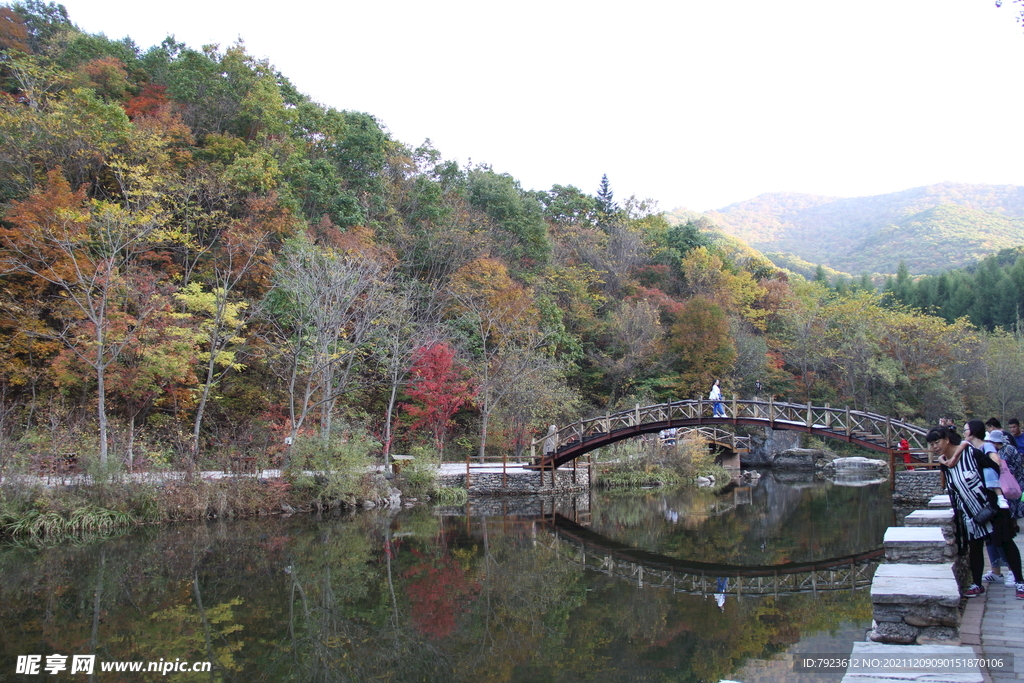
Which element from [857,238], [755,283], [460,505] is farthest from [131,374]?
[857,238]

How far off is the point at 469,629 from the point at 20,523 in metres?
9.69

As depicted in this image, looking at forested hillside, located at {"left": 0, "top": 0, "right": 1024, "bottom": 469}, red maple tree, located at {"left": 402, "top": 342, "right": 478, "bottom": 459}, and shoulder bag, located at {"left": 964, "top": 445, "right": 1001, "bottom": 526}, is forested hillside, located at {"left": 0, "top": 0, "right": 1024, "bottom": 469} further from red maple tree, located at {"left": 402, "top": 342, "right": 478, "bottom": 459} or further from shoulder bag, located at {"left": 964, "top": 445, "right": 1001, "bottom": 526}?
shoulder bag, located at {"left": 964, "top": 445, "right": 1001, "bottom": 526}

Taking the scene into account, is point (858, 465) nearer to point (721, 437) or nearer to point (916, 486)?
point (721, 437)

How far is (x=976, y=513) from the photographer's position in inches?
220

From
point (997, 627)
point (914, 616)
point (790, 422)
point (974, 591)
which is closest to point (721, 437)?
point (790, 422)

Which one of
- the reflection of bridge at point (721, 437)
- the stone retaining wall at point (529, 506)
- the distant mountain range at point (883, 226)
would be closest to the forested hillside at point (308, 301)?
the reflection of bridge at point (721, 437)

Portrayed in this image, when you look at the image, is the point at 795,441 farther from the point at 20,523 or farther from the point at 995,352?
the point at 20,523

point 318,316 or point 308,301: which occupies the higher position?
point 308,301

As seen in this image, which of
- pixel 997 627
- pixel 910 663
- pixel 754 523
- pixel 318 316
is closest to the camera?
pixel 910 663

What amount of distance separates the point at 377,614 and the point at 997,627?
6.45 m

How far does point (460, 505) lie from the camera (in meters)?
18.6

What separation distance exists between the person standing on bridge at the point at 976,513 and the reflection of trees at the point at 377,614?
8.54 ft

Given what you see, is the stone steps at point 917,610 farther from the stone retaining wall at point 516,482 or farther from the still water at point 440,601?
the stone retaining wall at point 516,482

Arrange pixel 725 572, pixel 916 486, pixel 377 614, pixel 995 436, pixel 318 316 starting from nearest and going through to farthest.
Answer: pixel 995 436 < pixel 377 614 < pixel 725 572 < pixel 318 316 < pixel 916 486
